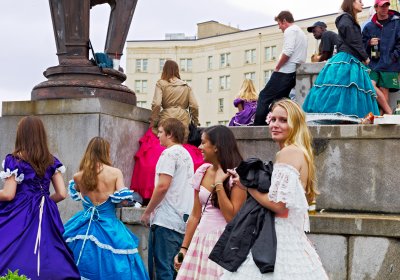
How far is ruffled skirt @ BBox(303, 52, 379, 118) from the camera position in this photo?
9.34m

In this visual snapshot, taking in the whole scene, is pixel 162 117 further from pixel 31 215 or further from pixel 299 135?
pixel 299 135

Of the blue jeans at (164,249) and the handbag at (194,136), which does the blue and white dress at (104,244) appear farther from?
the handbag at (194,136)

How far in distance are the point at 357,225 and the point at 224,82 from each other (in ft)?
252

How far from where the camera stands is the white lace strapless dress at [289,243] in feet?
16.9

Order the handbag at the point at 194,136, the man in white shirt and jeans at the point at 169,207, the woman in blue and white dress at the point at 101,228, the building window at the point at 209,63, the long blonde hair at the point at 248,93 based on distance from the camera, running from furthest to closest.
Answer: the building window at the point at 209,63 → the long blonde hair at the point at 248,93 → the handbag at the point at 194,136 → the man in white shirt and jeans at the point at 169,207 → the woman in blue and white dress at the point at 101,228

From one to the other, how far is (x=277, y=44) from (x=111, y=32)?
218 ft

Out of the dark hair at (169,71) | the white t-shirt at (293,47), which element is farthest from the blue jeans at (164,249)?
the white t-shirt at (293,47)

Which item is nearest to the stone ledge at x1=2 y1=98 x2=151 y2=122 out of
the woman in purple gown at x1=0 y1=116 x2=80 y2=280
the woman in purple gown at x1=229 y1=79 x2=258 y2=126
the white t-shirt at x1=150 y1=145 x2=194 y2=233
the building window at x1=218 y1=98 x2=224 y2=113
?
the white t-shirt at x1=150 y1=145 x2=194 y2=233

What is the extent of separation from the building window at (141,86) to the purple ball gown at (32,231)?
81.7m

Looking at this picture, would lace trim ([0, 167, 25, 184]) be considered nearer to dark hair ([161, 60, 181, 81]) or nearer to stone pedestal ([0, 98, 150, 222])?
stone pedestal ([0, 98, 150, 222])

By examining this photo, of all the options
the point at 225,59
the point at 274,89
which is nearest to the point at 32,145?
the point at 274,89

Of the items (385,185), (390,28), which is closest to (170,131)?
(385,185)

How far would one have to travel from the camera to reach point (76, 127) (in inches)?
359

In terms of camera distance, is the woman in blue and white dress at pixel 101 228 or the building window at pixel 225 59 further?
the building window at pixel 225 59
